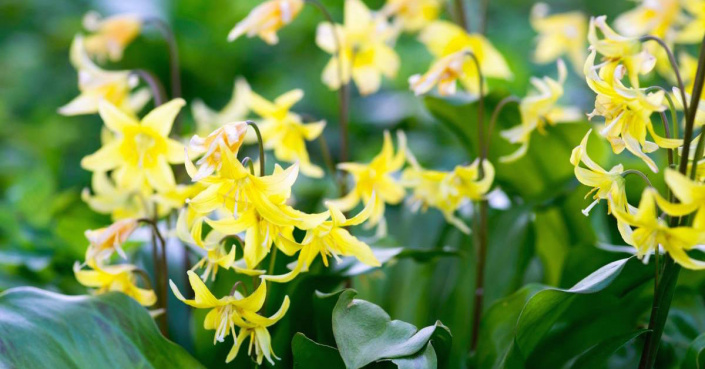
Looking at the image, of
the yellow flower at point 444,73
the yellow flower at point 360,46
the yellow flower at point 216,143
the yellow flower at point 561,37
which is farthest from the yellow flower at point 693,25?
the yellow flower at point 216,143

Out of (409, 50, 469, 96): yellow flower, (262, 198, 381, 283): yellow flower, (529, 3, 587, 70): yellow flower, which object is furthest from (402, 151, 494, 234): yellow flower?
(529, 3, 587, 70): yellow flower

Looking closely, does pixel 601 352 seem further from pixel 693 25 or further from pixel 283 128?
pixel 693 25

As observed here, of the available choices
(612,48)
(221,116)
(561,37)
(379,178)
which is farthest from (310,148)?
(612,48)

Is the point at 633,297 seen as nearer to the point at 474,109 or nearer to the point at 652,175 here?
the point at 652,175

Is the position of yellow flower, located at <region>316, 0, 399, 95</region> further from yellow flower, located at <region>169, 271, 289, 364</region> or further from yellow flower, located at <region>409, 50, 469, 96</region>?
yellow flower, located at <region>169, 271, 289, 364</region>

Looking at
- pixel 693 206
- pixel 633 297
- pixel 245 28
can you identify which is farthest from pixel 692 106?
pixel 245 28

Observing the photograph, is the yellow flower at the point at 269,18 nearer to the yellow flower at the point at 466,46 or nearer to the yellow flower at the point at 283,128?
the yellow flower at the point at 283,128
